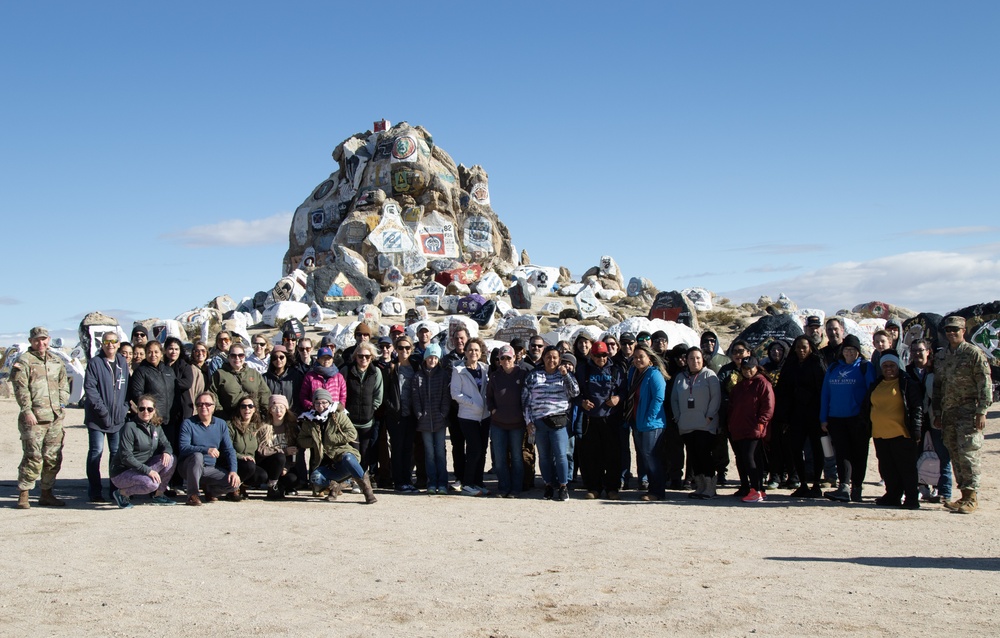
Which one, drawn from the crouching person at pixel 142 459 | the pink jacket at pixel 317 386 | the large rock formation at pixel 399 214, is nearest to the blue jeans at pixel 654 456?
the pink jacket at pixel 317 386

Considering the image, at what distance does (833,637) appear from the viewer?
3967 mm

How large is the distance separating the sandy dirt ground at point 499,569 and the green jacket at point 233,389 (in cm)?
84

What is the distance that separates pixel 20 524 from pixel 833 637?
5.69 metres

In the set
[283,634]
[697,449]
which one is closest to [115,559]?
[283,634]

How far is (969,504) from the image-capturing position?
7.19 meters

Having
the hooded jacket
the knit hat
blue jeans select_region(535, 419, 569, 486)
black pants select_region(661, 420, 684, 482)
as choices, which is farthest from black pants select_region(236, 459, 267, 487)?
the knit hat

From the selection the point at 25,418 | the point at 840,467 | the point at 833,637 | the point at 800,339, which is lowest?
the point at 833,637

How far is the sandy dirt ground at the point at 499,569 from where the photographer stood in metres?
4.25

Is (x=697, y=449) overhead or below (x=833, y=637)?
overhead

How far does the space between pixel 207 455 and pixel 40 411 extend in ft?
4.44

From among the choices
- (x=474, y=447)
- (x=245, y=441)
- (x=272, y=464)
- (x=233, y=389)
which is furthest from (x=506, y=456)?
(x=233, y=389)

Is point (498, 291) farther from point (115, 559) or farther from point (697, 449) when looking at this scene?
point (115, 559)

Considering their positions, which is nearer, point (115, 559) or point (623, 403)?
point (115, 559)

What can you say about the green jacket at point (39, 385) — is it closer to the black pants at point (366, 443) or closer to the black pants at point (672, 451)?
the black pants at point (366, 443)
